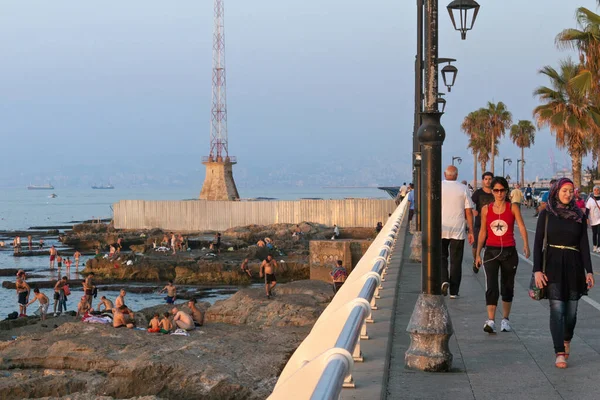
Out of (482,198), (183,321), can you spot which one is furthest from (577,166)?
(482,198)

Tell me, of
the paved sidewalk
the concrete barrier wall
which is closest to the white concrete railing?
the paved sidewalk

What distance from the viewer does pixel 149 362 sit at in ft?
45.1

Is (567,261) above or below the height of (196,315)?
above

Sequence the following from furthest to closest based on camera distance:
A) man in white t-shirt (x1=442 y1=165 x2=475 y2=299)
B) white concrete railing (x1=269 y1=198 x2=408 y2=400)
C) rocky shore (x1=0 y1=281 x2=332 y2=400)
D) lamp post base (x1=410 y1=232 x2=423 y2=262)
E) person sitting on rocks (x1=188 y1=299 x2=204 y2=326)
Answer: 1. person sitting on rocks (x1=188 y1=299 x2=204 y2=326)
2. lamp post base (x1=410 y1=232 x2=423 y2=262)
3. rocky shore (x1=0 y1=281 x2=332 y2=400)
4. man in white t-shirt (x1=442 y1=165 x2=475 y2=299)
5. white concrete railing (x1=269 y1=198 x2=408 y2=400)

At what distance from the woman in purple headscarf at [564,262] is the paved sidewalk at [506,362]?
1.43ft

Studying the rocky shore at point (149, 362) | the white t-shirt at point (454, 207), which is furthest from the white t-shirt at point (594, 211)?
the white t-shirt at point (454, 207)

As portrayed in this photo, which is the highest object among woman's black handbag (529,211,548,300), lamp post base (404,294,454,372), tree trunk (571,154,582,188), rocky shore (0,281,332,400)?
tree trunk (571,154,582,188)

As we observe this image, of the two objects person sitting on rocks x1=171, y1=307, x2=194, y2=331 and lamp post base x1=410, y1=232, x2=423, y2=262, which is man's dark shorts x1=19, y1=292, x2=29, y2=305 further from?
lamp post base x1=410, y1=232, x2=423, y2=262

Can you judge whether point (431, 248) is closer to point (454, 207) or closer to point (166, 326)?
point (454, 207)

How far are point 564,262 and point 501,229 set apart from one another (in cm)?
172

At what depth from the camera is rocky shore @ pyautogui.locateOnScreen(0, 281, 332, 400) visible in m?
12.6

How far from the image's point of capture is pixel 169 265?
45531 millimetres

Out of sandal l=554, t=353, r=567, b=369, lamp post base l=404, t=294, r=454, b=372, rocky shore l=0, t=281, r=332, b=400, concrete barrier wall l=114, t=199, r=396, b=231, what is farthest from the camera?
concrete barrier wall l=114, t=199, r=396, b=231

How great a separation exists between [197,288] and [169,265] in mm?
4817
